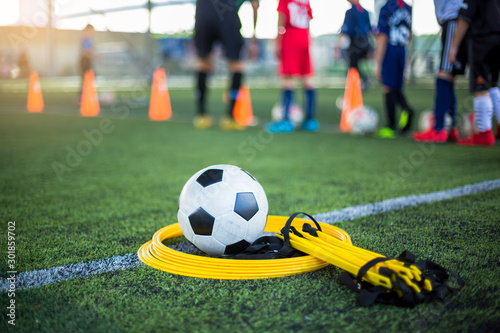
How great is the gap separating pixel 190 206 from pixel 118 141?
14.3 ft

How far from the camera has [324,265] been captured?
1792mm

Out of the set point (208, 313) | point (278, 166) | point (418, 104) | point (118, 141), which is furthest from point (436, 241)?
point (418, 104)

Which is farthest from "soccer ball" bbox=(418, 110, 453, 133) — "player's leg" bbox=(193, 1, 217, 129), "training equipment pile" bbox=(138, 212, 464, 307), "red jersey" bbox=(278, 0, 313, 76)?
"training equipment pile" bbox=(138, 212, 464, 307)

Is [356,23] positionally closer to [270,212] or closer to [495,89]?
[495,89]

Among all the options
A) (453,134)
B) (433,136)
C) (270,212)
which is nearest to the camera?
(270,212)

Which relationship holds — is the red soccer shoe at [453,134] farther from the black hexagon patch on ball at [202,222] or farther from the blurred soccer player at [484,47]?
the black hexagon patch on ball at [202,222]

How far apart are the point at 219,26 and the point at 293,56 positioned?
1.19m

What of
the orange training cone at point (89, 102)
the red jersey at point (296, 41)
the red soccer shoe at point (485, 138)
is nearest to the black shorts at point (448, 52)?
the red soccer shoe at point (485, 138)

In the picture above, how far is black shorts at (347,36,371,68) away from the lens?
8648 mm

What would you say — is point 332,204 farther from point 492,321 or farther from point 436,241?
point 492,321

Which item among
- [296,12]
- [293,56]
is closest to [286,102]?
[293,56]

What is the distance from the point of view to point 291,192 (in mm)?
3213

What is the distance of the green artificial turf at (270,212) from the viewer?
54.9 inches

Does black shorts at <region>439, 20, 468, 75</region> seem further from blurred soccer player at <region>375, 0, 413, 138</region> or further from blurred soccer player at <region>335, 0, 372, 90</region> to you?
blurred soccer player at <region>335, 0, 372, 90</region>
